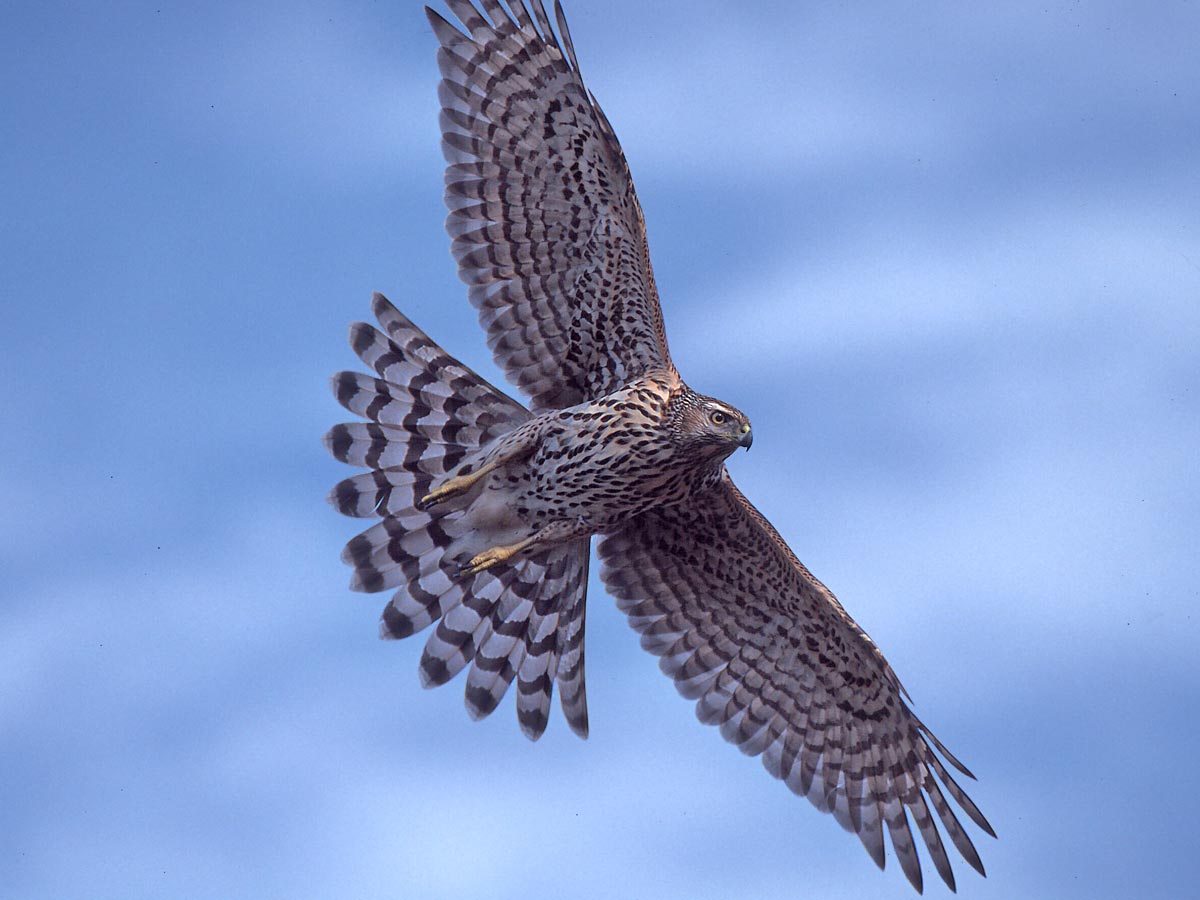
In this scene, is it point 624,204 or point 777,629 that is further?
point 777,629

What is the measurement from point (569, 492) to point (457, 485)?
28.9 inches

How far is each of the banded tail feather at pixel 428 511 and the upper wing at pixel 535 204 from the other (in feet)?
1.61

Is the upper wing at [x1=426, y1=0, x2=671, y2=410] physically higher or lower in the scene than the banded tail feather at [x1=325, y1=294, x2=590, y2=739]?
higher

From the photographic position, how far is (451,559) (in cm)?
1298

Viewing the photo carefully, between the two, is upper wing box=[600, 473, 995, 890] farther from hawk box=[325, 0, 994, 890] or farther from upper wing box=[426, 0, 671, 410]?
upper wing box=[426, 0, 671, 410]

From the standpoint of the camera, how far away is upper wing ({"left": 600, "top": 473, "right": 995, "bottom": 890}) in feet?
43.8

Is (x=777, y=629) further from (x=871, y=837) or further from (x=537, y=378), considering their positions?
(x=537, y=378)

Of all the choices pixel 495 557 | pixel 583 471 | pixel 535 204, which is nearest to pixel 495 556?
pixel 495 557

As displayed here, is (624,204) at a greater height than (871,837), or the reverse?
(624,204)

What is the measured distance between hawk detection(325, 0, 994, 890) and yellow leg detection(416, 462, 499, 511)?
1 cm

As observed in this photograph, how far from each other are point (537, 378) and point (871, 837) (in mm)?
3849

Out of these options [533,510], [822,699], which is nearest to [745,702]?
[822,699]

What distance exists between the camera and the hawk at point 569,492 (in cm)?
1236

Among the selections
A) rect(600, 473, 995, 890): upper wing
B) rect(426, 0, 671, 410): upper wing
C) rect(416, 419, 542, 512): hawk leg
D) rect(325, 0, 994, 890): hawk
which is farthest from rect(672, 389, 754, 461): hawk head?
rect(600, 473, 995, 890): upper wing
